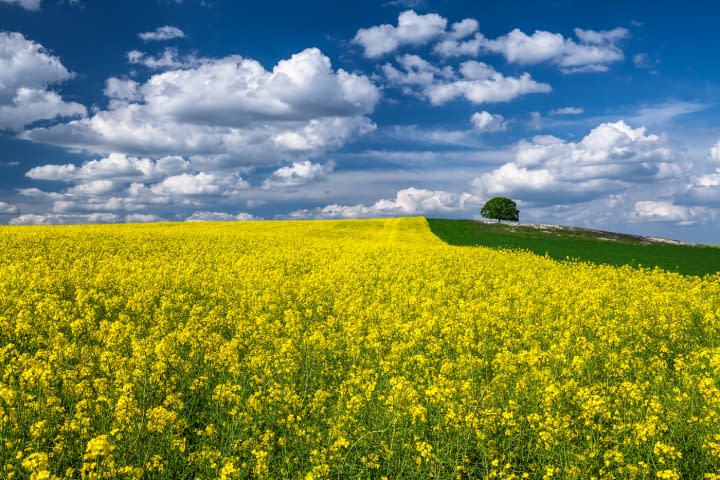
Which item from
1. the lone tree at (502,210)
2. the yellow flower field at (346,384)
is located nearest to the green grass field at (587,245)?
the yellow flower field at (346,384)

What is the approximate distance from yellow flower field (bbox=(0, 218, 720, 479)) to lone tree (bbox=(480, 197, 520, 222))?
7741cm

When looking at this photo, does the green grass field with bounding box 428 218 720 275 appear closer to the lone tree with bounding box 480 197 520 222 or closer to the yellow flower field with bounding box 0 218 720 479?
the yellow flower field with bounding box 0 218 720 479

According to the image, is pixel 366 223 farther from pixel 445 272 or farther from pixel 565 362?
pixel 565 362

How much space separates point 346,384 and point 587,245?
43.1m

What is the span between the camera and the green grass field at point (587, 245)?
3028 centimetres

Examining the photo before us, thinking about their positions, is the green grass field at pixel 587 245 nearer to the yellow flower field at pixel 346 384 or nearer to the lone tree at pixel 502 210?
the yellow flower field at pixel 346 384

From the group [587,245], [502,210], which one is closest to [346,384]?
[587,245]

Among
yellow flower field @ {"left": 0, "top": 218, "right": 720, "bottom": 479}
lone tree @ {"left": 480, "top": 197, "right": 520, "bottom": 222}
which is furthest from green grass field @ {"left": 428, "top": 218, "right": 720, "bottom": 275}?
lone tree @ {"left": 480, "top": 197, "right": 520, "bottom": 222}

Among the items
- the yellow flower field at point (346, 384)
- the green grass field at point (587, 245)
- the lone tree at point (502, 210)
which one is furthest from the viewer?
the lone tree at point (502, 210)

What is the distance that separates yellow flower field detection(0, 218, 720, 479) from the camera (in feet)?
15.3

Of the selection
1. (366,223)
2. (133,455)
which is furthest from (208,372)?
(366,223)

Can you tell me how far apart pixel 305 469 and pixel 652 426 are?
3495mm

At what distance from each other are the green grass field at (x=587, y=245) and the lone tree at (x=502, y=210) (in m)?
26.4

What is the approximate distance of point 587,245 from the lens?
4384cm
